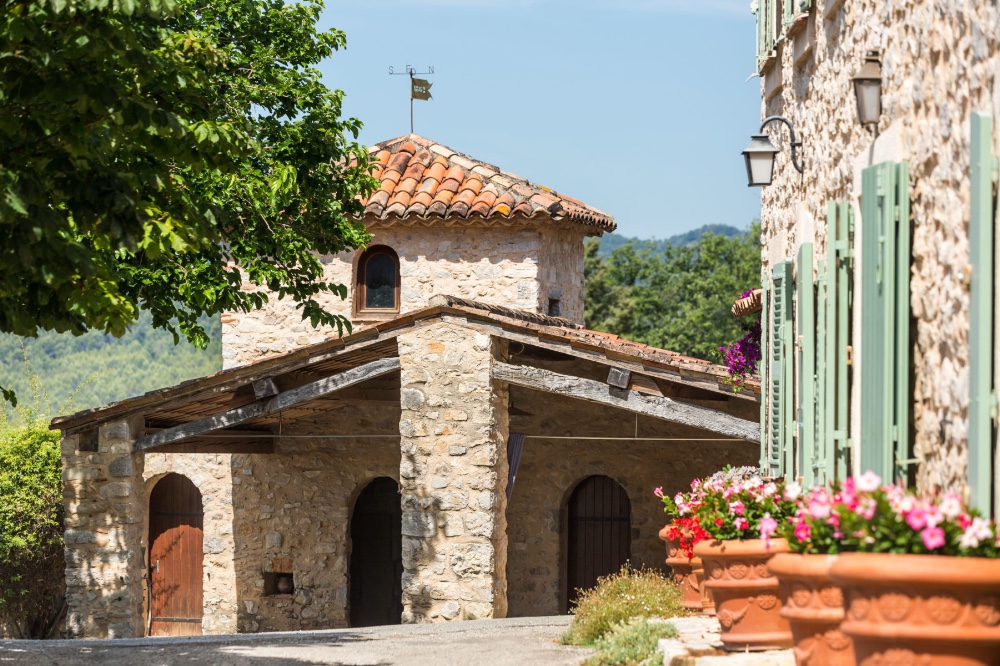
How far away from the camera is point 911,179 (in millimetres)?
5250

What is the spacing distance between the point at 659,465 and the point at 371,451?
3615 mm

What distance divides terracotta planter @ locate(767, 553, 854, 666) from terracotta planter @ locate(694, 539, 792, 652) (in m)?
1.35

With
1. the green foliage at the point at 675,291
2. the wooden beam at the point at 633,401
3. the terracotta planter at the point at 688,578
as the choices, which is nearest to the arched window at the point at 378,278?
the wooden beam at the point at 633,401

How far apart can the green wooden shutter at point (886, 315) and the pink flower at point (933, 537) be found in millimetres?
1201

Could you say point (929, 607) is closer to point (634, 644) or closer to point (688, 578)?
point (634, 644)

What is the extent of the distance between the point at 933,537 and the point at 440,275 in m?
12.7

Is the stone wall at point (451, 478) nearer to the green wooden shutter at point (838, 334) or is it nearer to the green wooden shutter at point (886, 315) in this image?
the green wooden shutter at point (838, 334)

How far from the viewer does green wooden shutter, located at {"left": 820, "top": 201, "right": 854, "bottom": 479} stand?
233 inches

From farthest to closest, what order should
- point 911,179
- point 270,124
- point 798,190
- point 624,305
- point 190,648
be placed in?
point 624,305, point 270,124, point 190,648, point 798,190, point 911,179

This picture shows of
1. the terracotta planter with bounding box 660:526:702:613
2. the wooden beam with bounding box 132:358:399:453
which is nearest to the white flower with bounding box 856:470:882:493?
the terracotta planter with bounding box 660:526:702:613

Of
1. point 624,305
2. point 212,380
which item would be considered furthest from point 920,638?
point 624,305

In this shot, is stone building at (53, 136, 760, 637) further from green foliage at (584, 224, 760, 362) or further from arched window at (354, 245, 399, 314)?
green foliage at (584, 224, 760, 362)

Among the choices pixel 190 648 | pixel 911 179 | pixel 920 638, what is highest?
pixel 911 179

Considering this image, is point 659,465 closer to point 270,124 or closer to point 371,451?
point 371,451
